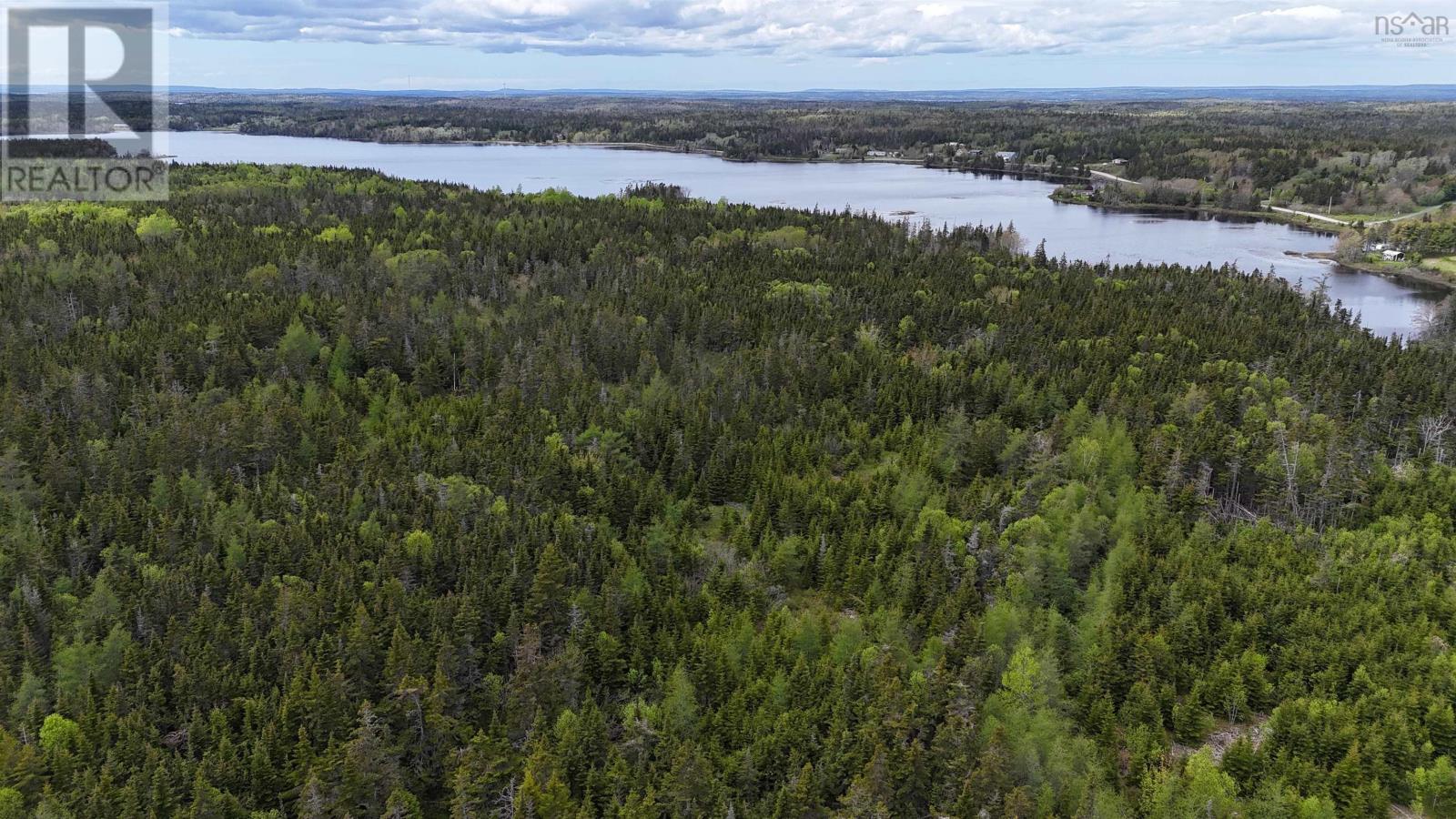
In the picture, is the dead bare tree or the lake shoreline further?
the lake shoreline

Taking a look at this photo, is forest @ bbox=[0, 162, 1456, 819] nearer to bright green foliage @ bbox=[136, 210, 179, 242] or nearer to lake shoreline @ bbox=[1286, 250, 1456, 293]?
bright green foliage @ bbox=[136, 210, 179, 242]

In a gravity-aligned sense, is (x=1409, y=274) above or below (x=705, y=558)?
above

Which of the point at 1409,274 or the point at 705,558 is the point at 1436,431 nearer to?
the point at 705,558

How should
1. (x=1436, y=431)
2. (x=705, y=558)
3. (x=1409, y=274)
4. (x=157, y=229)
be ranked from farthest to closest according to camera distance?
(x=1409, y=274) < (x=157, y=229) < (x=1436, y=431) < (x=705, y=558)

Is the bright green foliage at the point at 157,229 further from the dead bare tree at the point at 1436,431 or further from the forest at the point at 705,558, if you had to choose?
the dead bare tree at the point at 1436,431

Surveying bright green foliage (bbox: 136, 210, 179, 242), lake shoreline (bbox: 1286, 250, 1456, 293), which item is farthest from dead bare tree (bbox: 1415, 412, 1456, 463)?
bright green foliage (bbox: 136, 210, 179, 242)

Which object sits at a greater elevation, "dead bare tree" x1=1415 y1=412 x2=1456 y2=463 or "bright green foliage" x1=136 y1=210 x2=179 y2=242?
"bright green foliage" x1=136 y1=210 x2=179 y2=242

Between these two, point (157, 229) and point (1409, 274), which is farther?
point (1409, 274)

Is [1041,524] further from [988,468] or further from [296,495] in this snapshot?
[296,495]

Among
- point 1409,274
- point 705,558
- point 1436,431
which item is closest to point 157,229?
point 705,558
